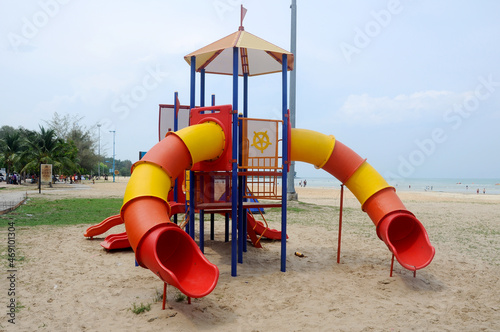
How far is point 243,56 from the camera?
8781mm

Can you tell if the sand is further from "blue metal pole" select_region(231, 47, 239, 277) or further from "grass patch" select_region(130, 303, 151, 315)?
"blue metal pole" select_region(231, 47, 239, 277)

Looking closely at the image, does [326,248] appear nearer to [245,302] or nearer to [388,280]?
[388,280]

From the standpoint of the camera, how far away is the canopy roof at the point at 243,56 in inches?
289

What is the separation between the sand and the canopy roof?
4322 mm

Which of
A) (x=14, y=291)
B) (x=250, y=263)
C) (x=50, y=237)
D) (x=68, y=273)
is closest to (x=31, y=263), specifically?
(x=68, y=273)

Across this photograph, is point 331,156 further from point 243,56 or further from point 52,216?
point 52,216

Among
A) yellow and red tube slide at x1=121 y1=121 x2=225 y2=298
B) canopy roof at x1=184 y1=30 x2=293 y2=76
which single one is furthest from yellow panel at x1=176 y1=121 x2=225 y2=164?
canopy roof at x1=184 y1=30 x2=293 y2=76

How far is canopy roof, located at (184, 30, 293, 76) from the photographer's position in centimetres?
735

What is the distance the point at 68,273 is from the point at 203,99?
4.63 m

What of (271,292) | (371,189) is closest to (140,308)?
(271,292)

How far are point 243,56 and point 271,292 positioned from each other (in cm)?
529

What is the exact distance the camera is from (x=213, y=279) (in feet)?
17.0

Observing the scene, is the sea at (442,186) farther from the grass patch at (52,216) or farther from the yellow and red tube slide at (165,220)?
the yellow and red tube slide at (165,220)

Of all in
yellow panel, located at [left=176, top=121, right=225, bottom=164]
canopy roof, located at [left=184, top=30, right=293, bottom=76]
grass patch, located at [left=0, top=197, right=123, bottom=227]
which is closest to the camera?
yellow panel, located at [left=176, top=121, right=225, bottom=164]
